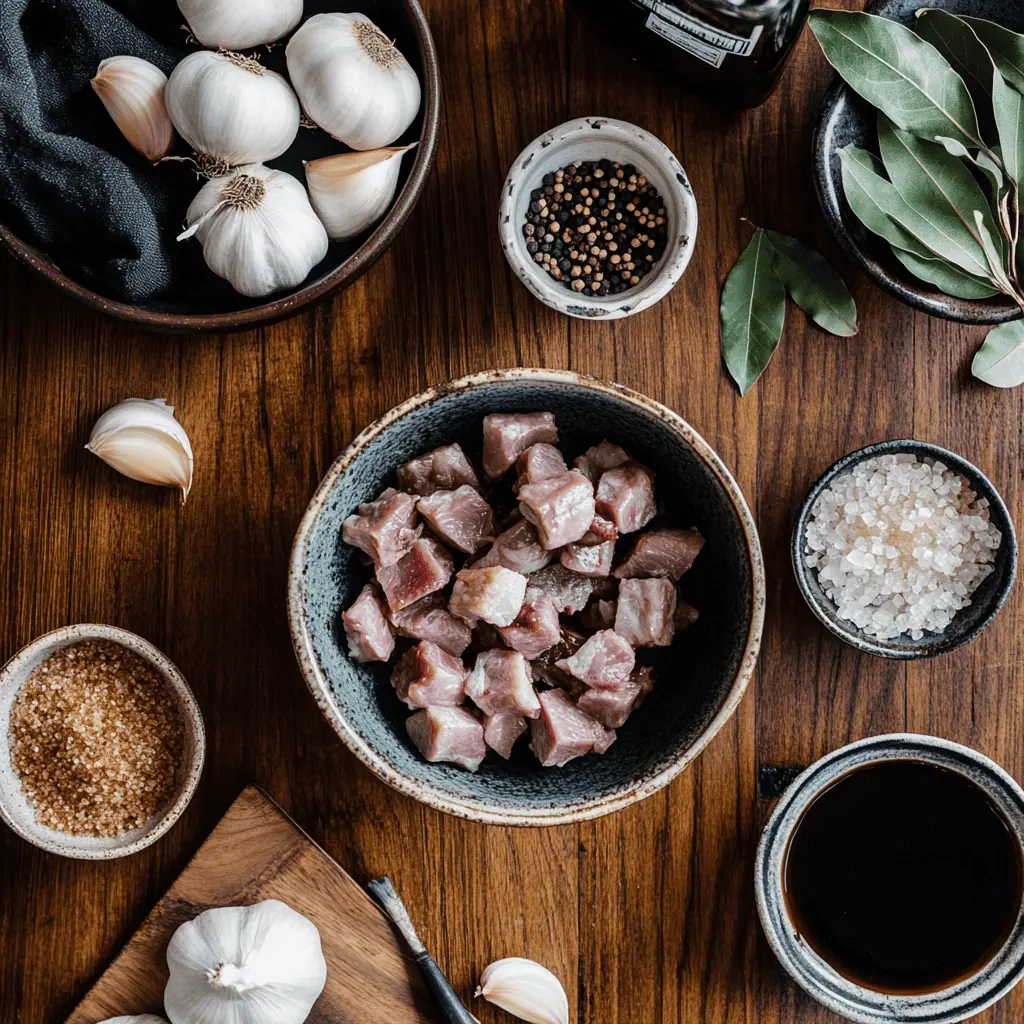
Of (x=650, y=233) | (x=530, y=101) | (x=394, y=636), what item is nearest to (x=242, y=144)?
(x=530, y=101)

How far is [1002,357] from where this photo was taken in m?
1.54

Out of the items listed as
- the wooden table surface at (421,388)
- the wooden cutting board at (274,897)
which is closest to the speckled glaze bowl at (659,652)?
the wooden table surface at (421,388)

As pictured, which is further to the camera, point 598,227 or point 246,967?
point 598,227

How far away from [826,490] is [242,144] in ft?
3.10

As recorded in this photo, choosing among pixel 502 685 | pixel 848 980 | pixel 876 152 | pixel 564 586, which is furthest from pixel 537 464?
pixel 848 980

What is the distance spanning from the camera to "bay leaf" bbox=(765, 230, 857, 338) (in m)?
1.54

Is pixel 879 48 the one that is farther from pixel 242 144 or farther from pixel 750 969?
pixel 750 969

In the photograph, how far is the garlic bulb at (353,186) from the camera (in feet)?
4.57

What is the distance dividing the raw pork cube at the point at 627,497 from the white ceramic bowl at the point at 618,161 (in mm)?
220

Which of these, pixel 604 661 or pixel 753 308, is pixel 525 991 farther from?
pixel 753 308

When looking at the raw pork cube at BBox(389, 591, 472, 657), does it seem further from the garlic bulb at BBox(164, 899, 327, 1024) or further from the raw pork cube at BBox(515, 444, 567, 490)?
the garlic bulb at BBox(164, 899, 327, 1024)

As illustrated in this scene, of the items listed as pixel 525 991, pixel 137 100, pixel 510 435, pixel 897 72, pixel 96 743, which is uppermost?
pixel 897 72

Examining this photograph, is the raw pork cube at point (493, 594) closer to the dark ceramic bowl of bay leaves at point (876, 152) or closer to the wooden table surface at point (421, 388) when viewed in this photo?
the wooden table surface at point (421, 388)

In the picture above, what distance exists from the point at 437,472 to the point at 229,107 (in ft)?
1.78
